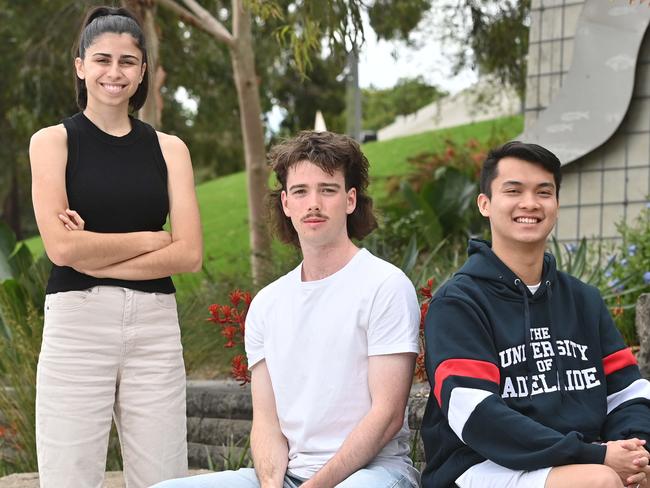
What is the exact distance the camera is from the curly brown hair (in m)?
3.31

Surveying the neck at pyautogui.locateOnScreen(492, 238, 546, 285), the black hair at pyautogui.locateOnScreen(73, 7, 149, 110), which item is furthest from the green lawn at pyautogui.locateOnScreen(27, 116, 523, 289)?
the neck at pyautogui.locateOnScreen(492, 238, 546, 285)

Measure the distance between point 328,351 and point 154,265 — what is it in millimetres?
634

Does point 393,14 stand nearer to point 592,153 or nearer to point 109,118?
point 592,153

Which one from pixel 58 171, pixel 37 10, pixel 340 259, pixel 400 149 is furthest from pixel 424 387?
pixel 400 149

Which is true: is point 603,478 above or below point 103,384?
below

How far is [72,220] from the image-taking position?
3361mm

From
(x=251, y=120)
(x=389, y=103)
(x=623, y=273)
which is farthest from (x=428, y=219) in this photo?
(x=389, y=103)

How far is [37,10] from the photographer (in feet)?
52.5

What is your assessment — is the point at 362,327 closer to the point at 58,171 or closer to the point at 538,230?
the point at 538,230

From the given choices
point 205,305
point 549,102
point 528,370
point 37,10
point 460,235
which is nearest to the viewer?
point 528,370

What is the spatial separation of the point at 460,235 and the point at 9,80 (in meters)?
11.0

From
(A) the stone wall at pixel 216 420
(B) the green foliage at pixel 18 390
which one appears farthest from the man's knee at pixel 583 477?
(B) the green foliage at pixel 18 390

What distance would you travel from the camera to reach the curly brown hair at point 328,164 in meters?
3.31

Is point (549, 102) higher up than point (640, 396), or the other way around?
point (549, 102)
